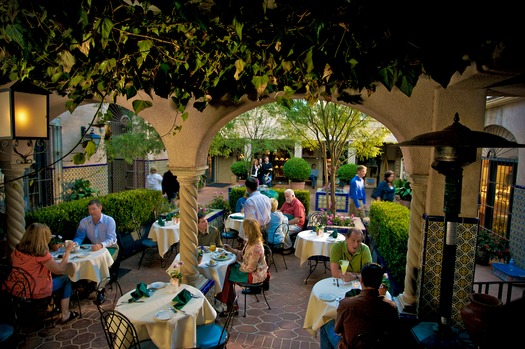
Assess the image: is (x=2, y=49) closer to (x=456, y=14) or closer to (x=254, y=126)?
(x=456, y=14)

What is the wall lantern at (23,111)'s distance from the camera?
9.77 feet

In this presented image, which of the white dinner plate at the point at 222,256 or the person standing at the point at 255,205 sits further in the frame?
the person standing at the point at 255,205

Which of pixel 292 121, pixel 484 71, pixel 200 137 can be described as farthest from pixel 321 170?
pixel 484 71

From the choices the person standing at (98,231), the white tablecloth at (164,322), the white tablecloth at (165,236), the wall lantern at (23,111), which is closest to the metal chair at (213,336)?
the white tablecloth at (164,322)

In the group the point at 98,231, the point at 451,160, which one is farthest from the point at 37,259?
the point at 451,160

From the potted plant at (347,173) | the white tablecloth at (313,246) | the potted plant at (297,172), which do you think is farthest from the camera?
the potted plant at (347,173)

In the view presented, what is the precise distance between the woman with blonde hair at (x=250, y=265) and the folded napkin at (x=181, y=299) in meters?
1.41

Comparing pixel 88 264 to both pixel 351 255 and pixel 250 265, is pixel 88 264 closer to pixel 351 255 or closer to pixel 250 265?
pixel 250 265

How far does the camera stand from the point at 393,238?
6059mm

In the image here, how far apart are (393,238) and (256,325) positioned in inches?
104

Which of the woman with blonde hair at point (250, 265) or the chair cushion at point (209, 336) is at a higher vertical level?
the woman with blonde hair at point (250, 265)

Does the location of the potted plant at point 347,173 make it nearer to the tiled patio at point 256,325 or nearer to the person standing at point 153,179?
the person standing at point 153,179

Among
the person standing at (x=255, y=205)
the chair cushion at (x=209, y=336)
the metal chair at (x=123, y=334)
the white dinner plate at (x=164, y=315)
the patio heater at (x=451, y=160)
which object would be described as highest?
the patio heater at (x=451, y=160)

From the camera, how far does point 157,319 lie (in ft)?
12.5
